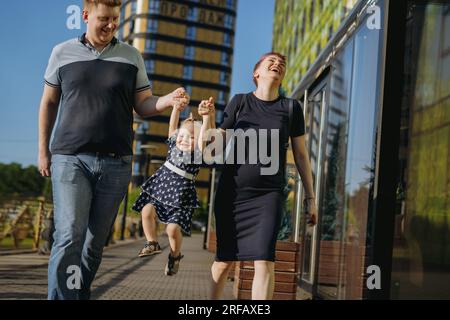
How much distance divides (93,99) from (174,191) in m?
0.68

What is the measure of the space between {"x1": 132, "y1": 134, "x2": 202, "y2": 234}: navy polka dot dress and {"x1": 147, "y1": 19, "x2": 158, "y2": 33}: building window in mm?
72924

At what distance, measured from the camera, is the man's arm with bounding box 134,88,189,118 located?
373 centimetres

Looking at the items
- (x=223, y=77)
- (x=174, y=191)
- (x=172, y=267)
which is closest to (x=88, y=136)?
(x=174, y=191)

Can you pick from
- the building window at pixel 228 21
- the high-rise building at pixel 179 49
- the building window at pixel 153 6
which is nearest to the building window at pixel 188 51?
the high-rise building at pixel 179 49

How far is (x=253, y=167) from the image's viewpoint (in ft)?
12.8

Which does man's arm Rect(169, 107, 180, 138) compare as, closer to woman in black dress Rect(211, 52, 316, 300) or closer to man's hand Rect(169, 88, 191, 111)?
man's hand Rect(169, 88, 191, 111)

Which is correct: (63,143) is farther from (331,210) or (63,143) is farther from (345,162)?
(331,210)

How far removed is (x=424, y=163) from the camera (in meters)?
5.02

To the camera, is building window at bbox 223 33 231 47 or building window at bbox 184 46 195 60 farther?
building window at bbox 184 46 195 60

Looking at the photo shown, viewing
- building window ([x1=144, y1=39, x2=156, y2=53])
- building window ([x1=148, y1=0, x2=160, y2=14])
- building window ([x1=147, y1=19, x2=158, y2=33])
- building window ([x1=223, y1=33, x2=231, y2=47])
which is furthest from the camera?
building window ([x1=148, y1=0, x2=160, y2=14])

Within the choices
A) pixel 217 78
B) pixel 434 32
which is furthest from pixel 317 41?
pixel 217 78

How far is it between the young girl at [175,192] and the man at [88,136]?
171mm

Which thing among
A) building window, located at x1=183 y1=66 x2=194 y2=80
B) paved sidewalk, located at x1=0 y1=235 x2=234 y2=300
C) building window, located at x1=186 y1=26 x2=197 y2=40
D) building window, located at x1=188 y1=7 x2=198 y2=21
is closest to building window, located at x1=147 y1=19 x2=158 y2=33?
building window, located at x1=186 y1=26 x2=197 y2=40
